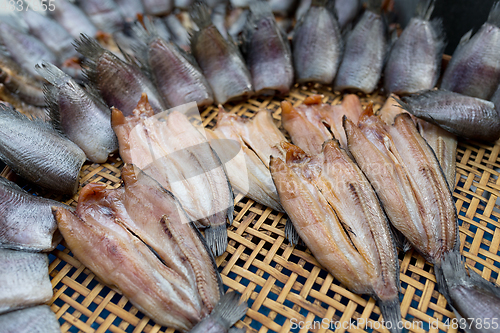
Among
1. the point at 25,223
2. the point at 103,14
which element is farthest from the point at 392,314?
the point at 103,14

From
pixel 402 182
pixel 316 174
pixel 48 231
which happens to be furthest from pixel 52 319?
pixel 402 182

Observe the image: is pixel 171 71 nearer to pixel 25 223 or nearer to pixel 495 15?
pixel 25 223

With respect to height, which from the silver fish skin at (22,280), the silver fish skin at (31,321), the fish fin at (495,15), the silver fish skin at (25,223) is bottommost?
the silver fish skin at (31,321)

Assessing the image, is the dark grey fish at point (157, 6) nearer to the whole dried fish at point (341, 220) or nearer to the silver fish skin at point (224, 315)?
the whole dried fish at point (341, 220)

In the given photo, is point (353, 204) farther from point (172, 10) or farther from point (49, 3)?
point (49, 3)

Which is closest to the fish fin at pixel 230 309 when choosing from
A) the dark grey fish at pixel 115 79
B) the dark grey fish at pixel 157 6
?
the dark grey fish at pixel 115 79

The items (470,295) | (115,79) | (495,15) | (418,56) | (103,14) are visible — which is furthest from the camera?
(103,14)

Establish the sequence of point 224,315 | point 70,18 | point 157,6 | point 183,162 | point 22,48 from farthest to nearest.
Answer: point 157,6
point 70,18
point 22,48
point 183,162
point 224,315
